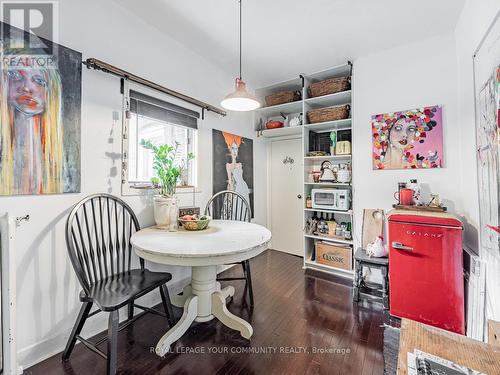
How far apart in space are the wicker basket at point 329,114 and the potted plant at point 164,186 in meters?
1.93

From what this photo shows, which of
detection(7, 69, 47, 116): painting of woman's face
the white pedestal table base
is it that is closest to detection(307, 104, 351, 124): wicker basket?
the white pedestal table base

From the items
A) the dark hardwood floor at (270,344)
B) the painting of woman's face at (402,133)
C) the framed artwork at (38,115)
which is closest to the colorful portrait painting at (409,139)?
the painting of woman's face at (402,133)

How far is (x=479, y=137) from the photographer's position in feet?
5.57

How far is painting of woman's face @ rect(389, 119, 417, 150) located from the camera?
2494 millimetres

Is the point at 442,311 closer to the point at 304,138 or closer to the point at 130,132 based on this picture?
the point at 304,138

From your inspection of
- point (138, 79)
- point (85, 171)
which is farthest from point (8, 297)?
point (138, 79)

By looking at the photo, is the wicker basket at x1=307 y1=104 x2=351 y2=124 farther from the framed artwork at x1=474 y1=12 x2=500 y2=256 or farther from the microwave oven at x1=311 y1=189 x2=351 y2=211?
the framed artwork at x1=474 y1=12 x2=500 y2=256

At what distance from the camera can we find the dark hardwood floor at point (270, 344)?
146 cm

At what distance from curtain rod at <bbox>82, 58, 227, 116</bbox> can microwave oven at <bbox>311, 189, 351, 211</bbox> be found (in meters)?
1.67

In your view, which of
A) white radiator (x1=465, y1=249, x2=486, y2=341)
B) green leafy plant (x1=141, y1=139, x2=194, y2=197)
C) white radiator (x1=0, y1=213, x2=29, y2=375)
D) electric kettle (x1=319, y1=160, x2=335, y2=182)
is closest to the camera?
white radiator (x1=0, y1=213, x2=29, y2=375)

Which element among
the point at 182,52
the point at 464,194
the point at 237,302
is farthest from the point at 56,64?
the point at 464,194

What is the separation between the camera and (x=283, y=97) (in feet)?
11.0

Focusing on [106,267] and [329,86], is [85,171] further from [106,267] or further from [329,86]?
[329,86]

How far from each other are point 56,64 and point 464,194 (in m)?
3.49
